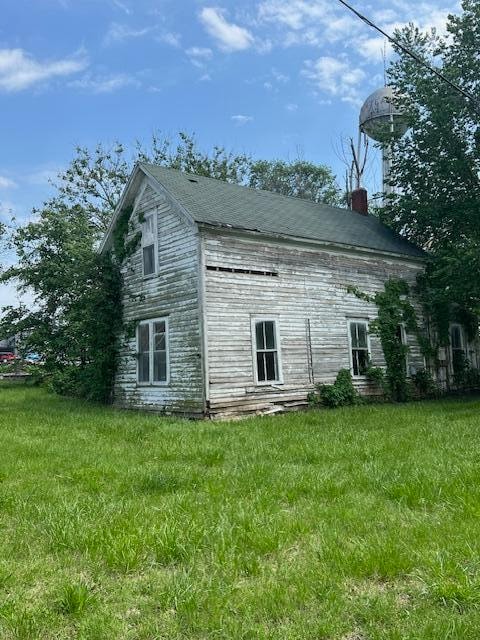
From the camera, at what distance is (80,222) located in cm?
2603

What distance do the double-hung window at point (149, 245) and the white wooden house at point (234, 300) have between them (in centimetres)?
3

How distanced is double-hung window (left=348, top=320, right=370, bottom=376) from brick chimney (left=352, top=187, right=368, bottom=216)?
8.71m

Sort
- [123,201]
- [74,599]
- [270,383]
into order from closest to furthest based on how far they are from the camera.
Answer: [74,599] < [270,383] < [123,201]

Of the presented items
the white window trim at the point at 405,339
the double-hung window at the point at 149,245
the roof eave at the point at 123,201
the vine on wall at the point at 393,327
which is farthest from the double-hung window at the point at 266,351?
the roof eave at the point at 123,201

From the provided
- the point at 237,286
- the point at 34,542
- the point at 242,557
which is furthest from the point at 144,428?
the point at 242,557

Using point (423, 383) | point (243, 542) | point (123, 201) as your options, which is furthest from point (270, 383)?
point (243, 542)

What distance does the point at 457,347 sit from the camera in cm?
2066

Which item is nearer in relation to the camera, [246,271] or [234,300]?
[234,300]

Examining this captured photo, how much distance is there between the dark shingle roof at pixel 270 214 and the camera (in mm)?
14914

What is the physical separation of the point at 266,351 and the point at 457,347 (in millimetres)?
9837

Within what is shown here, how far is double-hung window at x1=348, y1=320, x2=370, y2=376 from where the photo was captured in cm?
1675

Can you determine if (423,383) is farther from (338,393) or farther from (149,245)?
(149,245)

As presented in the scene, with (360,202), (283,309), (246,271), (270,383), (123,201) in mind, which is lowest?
(270,383)

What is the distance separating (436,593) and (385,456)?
413 cm
